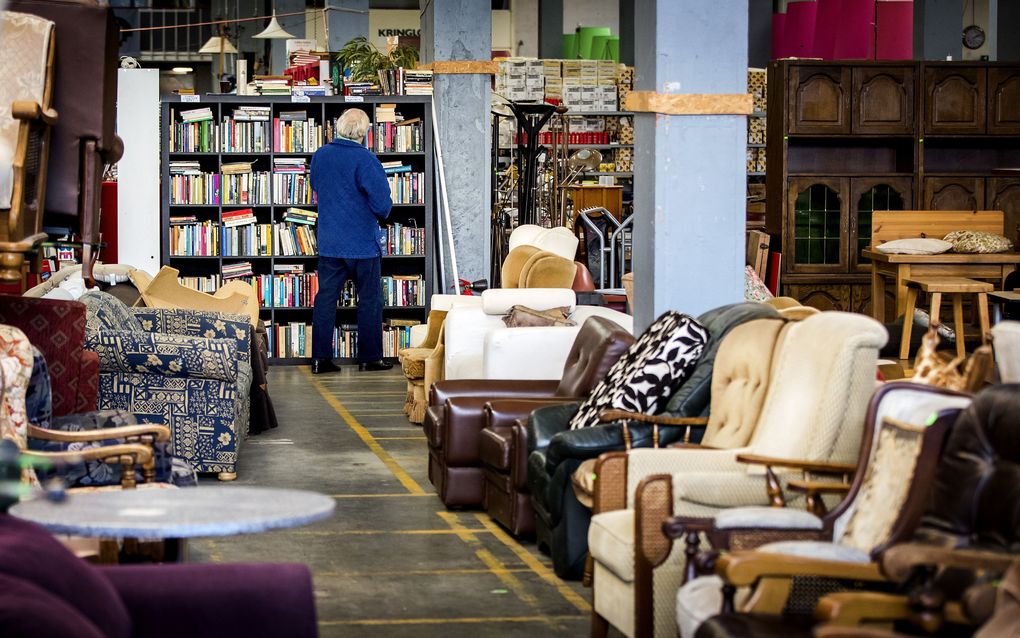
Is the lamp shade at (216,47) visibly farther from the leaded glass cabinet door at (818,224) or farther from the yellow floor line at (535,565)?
the yellow floor line at (535,565)

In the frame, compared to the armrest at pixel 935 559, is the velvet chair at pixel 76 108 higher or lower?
higher

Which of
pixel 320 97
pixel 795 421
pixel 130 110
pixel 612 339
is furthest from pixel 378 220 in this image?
pixel 795 421

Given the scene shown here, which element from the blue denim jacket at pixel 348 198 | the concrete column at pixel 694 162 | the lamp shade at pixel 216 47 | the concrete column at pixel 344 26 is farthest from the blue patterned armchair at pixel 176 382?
the lamp shade at pixel 216 47

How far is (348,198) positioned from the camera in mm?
10938

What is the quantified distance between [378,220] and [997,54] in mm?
6582

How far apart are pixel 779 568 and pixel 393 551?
8.74 feet

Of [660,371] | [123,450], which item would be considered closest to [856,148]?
[660,371]

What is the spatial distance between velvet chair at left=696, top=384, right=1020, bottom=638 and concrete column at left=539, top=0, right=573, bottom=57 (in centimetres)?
1911

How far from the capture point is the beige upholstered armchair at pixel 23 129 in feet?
14.7

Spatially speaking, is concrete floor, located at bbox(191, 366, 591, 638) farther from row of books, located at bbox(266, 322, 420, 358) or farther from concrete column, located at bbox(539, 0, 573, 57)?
concrete column, located at bbox(539, 0, 573, 57)

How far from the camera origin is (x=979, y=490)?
313cm

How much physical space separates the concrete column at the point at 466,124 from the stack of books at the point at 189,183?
2.00 meters

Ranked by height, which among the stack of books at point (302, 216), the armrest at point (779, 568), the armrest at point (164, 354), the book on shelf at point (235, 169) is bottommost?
the armrest at point (779, 568)

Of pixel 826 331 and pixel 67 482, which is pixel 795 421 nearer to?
pixel 826 331
